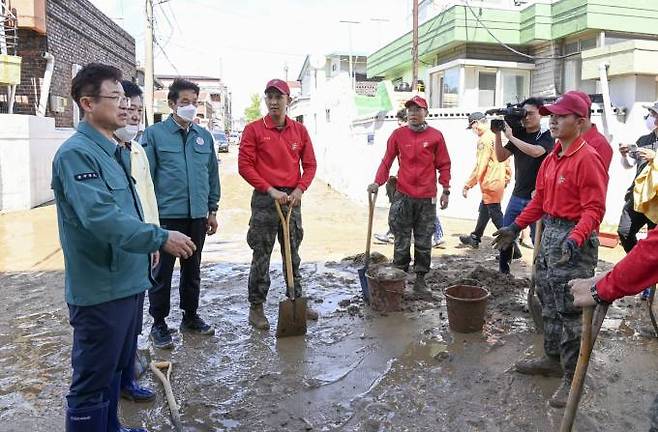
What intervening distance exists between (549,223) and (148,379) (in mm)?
2880

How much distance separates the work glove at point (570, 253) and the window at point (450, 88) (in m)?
13.6

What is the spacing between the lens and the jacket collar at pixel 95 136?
2.48 m

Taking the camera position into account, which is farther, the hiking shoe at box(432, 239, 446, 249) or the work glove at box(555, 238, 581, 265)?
the hiking shoe at box(432, 239, 446, 249)

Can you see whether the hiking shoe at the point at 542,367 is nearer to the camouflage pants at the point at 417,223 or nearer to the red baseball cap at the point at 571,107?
the red baseball cap at the point at 571,107

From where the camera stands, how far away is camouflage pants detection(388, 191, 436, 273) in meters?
5.71

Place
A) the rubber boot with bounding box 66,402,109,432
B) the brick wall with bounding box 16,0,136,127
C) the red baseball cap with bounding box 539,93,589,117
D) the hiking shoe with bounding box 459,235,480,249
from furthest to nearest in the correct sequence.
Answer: the brick wall with bounding box 16,0,136,127 < the hiking shoe with bounding box 459,235,480,249 < the red baseball cap with bounding box 539,93,589,117 < the rubber boot with bounding box 66,402,109,432

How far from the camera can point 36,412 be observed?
336cm

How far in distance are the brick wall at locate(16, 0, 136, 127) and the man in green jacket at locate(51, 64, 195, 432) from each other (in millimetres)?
9366

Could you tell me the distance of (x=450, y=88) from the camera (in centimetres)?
1675

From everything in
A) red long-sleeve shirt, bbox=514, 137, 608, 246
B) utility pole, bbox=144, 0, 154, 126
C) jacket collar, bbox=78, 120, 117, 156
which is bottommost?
red long-sleeve shirt, bbox=514, 137, 608, 246

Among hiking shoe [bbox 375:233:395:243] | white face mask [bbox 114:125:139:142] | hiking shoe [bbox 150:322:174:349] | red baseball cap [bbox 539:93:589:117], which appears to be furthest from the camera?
hiking shoe [bbox 375:233:395:243]

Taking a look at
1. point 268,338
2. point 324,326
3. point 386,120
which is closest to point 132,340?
point 268,338

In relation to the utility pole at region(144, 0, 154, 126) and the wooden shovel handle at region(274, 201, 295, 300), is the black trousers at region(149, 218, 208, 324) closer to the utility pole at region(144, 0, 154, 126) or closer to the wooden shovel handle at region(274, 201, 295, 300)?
the wooden shovel handle at region(274, 201, 295, 300)

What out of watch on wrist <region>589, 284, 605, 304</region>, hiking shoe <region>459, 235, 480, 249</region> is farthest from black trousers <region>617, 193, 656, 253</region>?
watch on wrist <region>589, 284, 605, 304</region>
